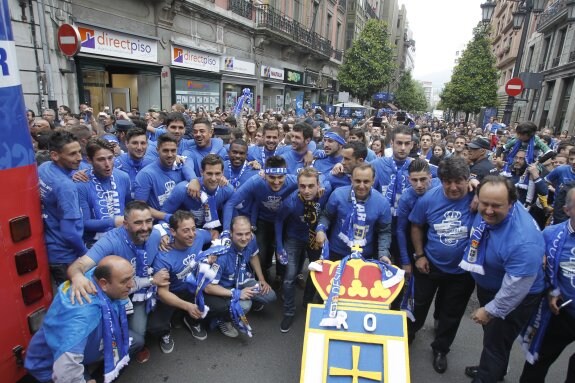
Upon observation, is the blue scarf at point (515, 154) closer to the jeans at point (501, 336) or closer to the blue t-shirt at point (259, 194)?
the jeans at point (501, 336)

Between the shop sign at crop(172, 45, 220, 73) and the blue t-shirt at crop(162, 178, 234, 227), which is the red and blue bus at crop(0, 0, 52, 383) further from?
the shop sign at crop(172, 45, 220, 73)

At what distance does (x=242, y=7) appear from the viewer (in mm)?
17812

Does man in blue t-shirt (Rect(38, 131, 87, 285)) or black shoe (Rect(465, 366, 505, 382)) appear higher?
man in blue t-shirt (Rect(38, 131, 87, 285))

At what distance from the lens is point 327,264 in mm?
A: 3246

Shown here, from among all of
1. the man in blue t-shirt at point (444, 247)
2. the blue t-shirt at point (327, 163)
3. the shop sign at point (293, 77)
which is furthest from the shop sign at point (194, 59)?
the man in blue t-shirt at point (444, 247)

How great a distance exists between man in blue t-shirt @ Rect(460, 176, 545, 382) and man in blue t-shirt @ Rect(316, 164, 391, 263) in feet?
3.01

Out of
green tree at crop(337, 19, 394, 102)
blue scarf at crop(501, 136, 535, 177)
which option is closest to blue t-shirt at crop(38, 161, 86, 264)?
blue scarf at crop(501, 136, 535, 177)

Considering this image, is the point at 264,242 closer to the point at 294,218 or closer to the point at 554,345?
the point at 294,218

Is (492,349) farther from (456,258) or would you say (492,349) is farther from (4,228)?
(4,228)

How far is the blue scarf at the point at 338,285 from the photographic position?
2812 millimetres

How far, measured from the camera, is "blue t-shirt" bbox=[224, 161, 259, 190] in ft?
16.4

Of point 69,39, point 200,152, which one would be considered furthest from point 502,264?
point 69,39

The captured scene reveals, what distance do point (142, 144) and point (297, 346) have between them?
10.6 feet

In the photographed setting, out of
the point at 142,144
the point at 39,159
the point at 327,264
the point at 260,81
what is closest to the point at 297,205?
the point at 327,264
